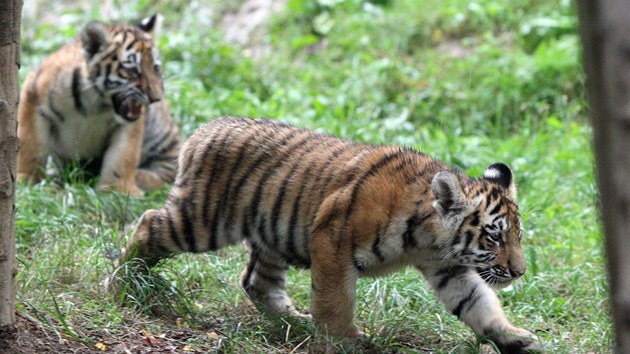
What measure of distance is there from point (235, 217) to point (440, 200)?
118cm

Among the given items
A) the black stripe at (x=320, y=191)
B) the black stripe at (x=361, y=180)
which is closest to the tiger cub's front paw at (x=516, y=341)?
the black stripe at (x=361, y=180)

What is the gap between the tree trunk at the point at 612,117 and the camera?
253cm

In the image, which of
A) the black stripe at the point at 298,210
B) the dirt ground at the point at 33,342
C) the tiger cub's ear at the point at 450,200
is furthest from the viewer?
→ the black stripe at the point at 298,210

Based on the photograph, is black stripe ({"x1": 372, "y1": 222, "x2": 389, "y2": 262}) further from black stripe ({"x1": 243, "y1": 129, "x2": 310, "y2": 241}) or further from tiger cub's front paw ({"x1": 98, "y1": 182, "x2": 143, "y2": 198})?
tiger cub's front paw ({"x1": 98, "y1": 182, "x2": 143, "y2": 198})

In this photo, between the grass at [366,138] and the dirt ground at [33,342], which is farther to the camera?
the grass at [366,138]

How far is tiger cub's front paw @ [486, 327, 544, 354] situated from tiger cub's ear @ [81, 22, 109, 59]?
14.5ft

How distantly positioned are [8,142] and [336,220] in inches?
65.6

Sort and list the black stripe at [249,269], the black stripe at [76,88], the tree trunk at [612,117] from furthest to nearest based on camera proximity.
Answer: the black stripe at [76,88], the black stripe at [249,269], the tree trunk at [612,117]

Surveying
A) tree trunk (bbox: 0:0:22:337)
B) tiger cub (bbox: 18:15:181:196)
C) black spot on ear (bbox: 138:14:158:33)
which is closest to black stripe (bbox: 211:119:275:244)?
tree trunk (bbox: 0:0:22:337)

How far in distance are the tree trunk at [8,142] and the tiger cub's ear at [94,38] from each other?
153 inches

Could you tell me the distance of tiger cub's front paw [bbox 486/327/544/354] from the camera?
17.0 ft

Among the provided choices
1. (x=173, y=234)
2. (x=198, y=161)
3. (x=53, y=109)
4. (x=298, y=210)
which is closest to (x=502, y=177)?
(x=298, y=210)

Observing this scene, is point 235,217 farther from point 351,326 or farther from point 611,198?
point 611,198

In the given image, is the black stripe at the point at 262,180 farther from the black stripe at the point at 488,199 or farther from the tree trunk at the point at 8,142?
the tree trunk at the point at 8,142
